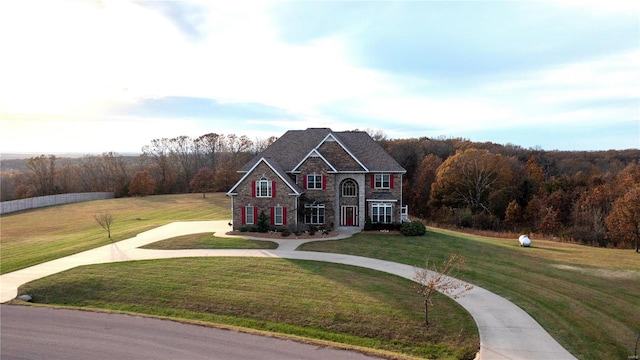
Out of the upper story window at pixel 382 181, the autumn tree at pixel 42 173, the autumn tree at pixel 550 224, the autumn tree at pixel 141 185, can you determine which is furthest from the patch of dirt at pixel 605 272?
the autumn tree at pixel 42 173

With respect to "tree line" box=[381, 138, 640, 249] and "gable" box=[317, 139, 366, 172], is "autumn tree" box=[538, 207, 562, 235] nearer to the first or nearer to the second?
"tree line" box=[381, 138, 640, 249]

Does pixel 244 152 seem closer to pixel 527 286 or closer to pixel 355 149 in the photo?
pixel 355 149

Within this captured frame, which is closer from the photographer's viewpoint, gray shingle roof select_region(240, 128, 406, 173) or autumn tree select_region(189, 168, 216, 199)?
gray shingle roof select_region(240, 128, 406, 173)

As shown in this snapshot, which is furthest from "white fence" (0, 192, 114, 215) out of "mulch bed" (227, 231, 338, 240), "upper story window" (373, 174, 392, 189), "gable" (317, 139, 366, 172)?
"upper story window" (373, 174, 392, 189)

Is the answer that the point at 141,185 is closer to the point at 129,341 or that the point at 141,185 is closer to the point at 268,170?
the point at 268,170

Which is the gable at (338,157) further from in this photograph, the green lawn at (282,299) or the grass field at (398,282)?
the green lawn at (282,299)

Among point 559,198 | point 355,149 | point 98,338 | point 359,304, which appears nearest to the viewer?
point 98,338

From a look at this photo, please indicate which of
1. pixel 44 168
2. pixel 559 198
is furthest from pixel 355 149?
pixel 44 168
